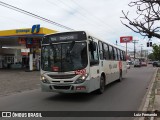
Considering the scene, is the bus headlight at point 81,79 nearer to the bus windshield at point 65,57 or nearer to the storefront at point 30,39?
the bus windshield at point 65,57

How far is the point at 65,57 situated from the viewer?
1103 cm

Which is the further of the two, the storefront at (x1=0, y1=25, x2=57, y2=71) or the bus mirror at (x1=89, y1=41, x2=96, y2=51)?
the storefront at (x1=0, y1=25, x2=57, y2=71)

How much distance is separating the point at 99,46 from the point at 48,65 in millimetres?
3182

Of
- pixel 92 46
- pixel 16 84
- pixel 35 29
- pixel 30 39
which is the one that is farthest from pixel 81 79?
pixel 30 39

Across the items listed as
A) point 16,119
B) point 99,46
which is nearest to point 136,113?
point 16,119

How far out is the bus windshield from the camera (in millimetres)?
10836

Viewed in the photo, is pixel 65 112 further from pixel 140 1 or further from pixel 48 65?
pixel 140 1

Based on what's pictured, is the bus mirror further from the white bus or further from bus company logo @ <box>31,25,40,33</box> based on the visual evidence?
bus company logo @ <box>31,25,40,33</box>

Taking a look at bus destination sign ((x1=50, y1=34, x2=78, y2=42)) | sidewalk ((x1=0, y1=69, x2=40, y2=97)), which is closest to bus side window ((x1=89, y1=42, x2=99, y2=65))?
bus destination sign ((x1=50, y1=34, x2=78, y2=42))

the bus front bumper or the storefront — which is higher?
the storefront

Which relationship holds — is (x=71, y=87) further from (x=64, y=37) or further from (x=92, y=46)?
(x=64, y=37)

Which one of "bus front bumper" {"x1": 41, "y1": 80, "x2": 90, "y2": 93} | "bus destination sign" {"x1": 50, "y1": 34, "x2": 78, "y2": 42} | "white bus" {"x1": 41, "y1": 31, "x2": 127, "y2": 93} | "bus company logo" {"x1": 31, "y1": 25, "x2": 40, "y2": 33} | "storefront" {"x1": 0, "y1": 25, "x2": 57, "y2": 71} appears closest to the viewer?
"bus front bumper" {"x1": 41, "y1": 80, "x2": 90, "y2": 93}

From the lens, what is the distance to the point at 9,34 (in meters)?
34.3

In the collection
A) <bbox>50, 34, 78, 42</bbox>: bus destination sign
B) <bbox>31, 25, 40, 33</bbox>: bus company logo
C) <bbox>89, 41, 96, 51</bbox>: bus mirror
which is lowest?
<bbox>89, 41, 96, 51</bbox>: bus mirror
